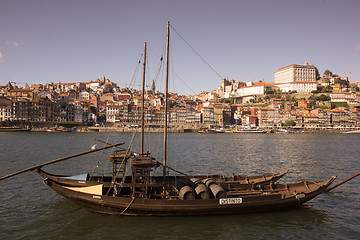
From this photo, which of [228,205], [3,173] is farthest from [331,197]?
[3,173]

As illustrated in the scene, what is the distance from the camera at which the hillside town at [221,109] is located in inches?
4242

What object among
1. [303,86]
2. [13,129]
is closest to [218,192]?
[13,129]

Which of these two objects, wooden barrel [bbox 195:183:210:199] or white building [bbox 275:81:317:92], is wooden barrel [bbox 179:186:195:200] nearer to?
wooden barrel [bbox 195:183:210:199]

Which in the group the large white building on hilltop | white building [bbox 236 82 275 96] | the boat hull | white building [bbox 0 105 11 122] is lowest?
the boat hull

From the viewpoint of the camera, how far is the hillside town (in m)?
108

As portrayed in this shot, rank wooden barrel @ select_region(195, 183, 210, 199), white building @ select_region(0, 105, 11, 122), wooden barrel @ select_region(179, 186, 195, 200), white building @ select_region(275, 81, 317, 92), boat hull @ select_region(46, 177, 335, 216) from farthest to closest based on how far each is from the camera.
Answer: white building @ select_region(275, 81, 317, 92) → white building @ select_region(0, 105, 11, 122) → wooden barrel @ select_region(195, 183, 210, 199) → wooden barrel @ select_region(179, 186, 195, 200) → boat hull @ select_region(46, 177, 335, 216)

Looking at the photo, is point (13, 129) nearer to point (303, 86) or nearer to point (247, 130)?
point (247, 130)

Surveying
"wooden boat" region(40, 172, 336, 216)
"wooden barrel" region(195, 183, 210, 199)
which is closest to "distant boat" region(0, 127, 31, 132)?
"wooden boat" region(40, 172, 336, 216)

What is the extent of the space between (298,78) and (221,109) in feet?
185

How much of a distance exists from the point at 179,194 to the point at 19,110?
110 meters

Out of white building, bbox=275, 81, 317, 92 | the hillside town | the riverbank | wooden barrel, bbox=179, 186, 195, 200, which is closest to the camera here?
wooden barrel, bbox=179, 186, 195, 200

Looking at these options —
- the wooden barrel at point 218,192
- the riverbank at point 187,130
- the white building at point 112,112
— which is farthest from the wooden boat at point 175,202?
the white building at point 112,112

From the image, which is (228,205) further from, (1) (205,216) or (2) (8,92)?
(2) (8,92)

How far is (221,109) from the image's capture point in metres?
123
